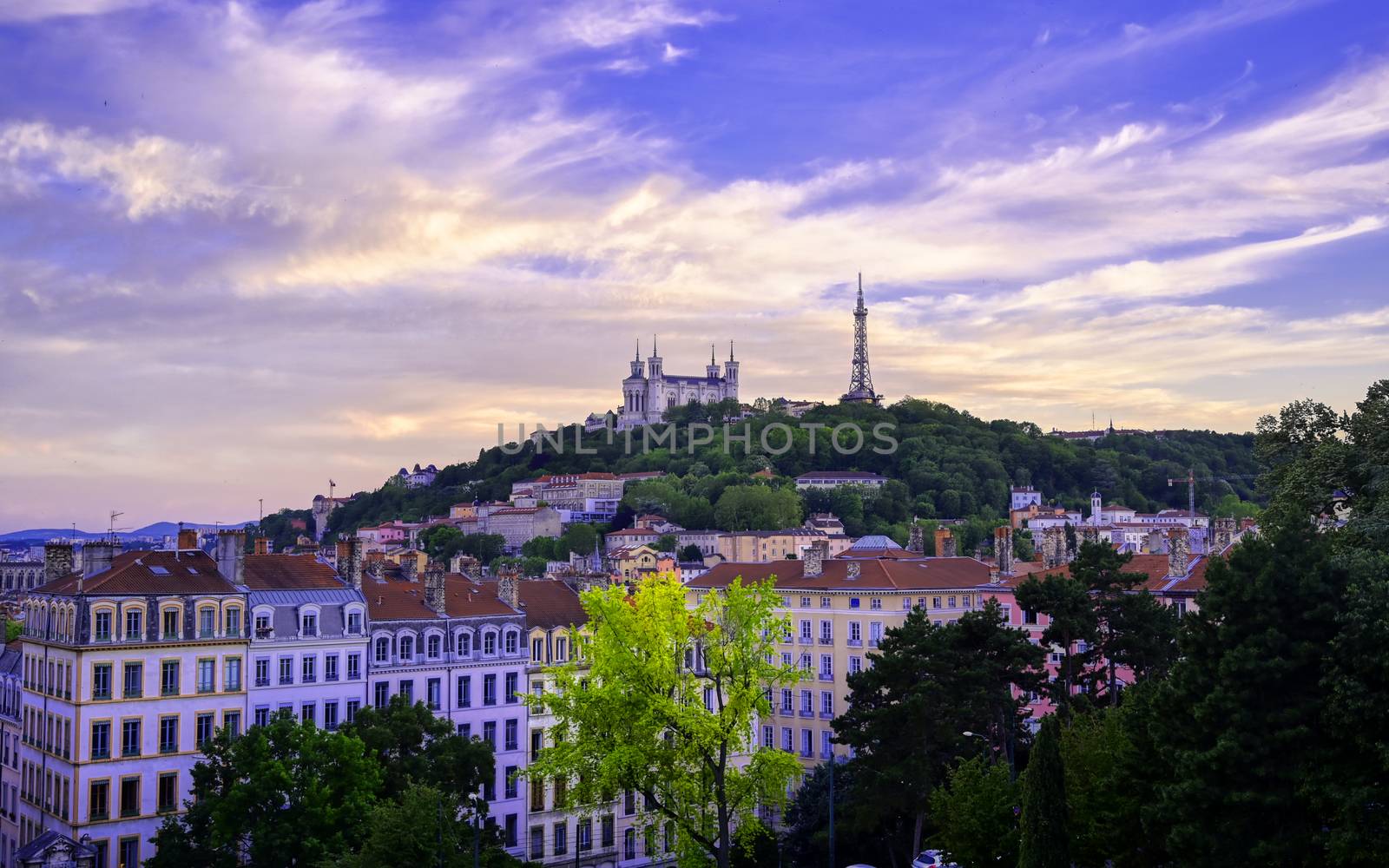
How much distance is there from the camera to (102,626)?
4900cm

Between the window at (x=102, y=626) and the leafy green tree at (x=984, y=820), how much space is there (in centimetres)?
3000

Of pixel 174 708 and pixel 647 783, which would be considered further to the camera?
pixel 174 708

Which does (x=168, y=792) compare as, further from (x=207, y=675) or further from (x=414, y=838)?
(x=414, y=838)

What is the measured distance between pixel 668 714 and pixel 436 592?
25994 mm

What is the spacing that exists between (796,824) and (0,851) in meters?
32.2

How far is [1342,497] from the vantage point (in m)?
41.4

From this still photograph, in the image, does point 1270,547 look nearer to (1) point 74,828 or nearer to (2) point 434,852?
(2) point 434,852

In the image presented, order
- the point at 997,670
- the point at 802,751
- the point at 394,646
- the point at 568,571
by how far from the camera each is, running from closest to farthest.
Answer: the point at 997,670 < the point at 394,646 < the point at 802,751 < the point at 568,571

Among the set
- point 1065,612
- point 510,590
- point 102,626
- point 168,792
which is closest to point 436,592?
point 510,590

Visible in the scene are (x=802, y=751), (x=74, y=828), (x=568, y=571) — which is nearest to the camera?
(x=74, y=828)

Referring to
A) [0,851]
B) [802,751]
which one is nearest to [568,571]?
[802,751]

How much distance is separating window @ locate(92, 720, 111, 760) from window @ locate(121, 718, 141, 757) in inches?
18.9

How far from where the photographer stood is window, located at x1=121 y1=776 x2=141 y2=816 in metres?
48.7

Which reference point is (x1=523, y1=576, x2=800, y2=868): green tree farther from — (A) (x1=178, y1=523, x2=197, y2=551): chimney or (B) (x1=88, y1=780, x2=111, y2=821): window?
(A) (x1=178, y1=523, x2=197, y2=551): chimney
